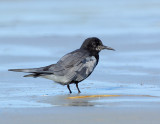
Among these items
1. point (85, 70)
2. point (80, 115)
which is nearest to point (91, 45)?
point (85, 70)

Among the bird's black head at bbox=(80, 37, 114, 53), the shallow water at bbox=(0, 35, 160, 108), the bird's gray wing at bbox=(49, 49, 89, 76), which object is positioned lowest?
the shallow water at bbox=(0, 35, 160, 108)

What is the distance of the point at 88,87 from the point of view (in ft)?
32.6

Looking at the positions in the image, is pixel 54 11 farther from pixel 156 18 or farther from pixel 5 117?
pixel 5 117

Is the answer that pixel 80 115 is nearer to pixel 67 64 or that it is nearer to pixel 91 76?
pixel 67 64

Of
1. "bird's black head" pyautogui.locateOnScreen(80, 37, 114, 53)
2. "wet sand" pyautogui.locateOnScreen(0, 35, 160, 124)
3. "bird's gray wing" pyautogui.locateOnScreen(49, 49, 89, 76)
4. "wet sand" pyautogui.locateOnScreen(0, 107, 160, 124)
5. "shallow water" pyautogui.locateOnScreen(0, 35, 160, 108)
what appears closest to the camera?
"wet sand" pyautogui.locateOnScreen(0, 107, 160, 124)

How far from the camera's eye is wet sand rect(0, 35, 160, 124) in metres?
6.87

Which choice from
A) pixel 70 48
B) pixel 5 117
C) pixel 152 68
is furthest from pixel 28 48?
pixel 5 117

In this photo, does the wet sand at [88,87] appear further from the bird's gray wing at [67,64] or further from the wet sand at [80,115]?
the bird's gray wing at [67,64]

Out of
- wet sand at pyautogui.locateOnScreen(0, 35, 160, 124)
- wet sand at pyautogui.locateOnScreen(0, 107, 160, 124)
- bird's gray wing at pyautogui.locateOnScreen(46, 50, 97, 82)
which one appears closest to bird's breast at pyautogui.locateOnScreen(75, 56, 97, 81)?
bird's gray wing at pyautogui.locateOnScreen(46, 50, 97, 82)

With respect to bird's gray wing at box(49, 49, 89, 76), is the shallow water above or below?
below

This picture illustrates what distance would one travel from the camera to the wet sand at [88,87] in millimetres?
6871

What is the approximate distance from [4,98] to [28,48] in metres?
5.11

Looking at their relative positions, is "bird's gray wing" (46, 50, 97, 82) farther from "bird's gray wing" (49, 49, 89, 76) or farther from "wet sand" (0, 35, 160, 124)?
"wet sand" (0, 35, 160, 124)

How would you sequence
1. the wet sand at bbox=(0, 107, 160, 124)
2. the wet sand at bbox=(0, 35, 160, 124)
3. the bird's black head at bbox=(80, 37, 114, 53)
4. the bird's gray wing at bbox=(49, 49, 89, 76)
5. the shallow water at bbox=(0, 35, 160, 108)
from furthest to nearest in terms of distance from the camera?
the bird's black head at bbox=(80, 37, 114, 53) → the bird's gray wing at bbox=(49, 49, 89, 76) → the shallow water at bbox=(0, 35, 160, 108) → the wet sand at bbox=(0, 35, 160, 124) → the wet sand at bbox=(0, 107, 160, 124)
